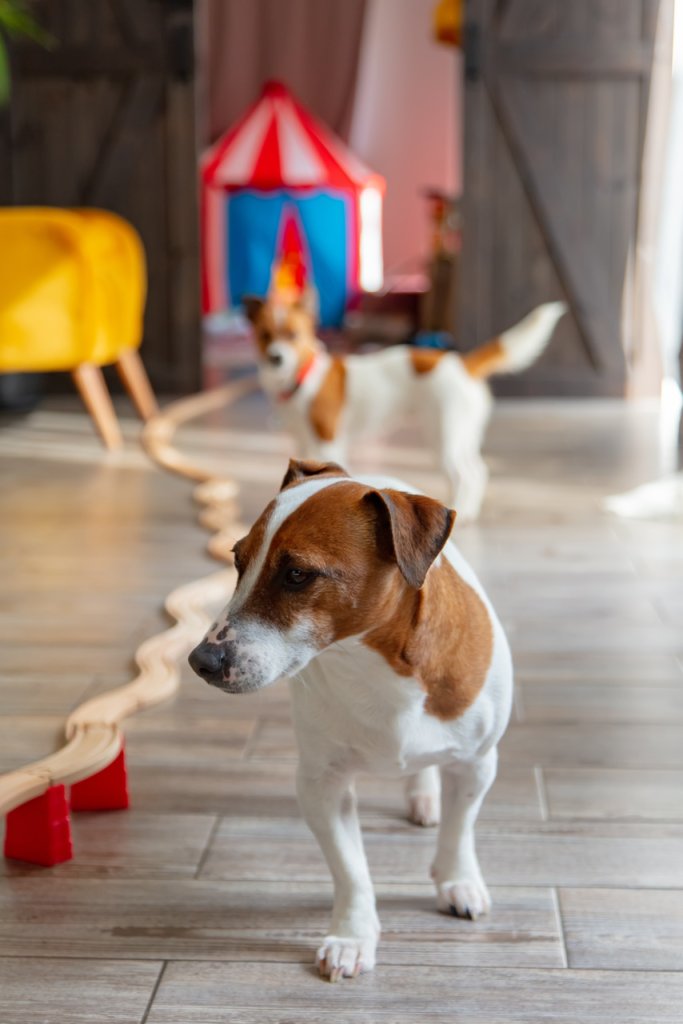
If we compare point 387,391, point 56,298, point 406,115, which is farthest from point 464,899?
point 406,115

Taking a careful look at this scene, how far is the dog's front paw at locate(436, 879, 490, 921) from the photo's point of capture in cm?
152

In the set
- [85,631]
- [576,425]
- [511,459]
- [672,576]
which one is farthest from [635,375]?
[85,631]

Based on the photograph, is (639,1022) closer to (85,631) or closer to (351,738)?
(351,738)

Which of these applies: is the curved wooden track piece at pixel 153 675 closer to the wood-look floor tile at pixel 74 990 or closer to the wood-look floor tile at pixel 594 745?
the wood-look floor tile at pixel 74 990

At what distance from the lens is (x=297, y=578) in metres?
1.23

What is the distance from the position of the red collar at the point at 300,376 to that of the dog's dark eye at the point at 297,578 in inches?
89.9

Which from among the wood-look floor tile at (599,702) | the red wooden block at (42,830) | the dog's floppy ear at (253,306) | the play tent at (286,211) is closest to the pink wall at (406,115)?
the play tent at (286,211)

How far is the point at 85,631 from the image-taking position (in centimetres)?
262

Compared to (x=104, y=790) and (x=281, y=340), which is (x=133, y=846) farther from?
(x=281, y=340)

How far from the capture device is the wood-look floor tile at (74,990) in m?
1.33

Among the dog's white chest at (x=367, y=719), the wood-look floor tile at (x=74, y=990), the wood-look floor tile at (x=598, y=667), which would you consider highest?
the dog's white chest at (x=367, y=719)

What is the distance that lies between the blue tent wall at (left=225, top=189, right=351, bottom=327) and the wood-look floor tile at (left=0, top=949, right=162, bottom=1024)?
7261 mm

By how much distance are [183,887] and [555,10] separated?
4760 mm

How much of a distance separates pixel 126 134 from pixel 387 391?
2.79 meters
